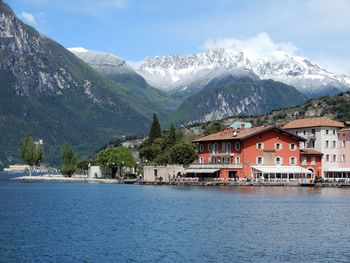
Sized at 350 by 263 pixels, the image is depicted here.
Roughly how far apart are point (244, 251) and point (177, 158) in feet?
317

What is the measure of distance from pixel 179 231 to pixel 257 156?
243 feet

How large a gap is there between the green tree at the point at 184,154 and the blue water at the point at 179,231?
2206 inches

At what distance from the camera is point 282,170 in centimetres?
12350

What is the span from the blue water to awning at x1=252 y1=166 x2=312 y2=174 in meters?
39.9

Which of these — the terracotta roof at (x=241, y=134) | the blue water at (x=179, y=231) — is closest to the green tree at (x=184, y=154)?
the terracotta roof at (x=241, y=134)

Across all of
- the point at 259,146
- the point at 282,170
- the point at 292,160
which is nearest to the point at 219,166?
the point at 259,146

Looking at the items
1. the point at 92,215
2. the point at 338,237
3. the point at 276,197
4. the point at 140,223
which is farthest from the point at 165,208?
the point at 338,237

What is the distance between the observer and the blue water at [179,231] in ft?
143

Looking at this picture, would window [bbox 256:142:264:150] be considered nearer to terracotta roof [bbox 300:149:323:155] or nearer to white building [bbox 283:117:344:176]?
terracotta roof [bbox 300:149:323:155]

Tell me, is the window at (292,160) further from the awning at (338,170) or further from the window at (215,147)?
the window at (215,147)

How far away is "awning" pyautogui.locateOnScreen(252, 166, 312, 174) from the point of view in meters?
123

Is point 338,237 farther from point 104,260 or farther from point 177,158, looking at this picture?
point 177,158

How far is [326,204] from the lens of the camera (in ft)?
257

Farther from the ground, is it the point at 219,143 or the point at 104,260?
the point at 219,143
